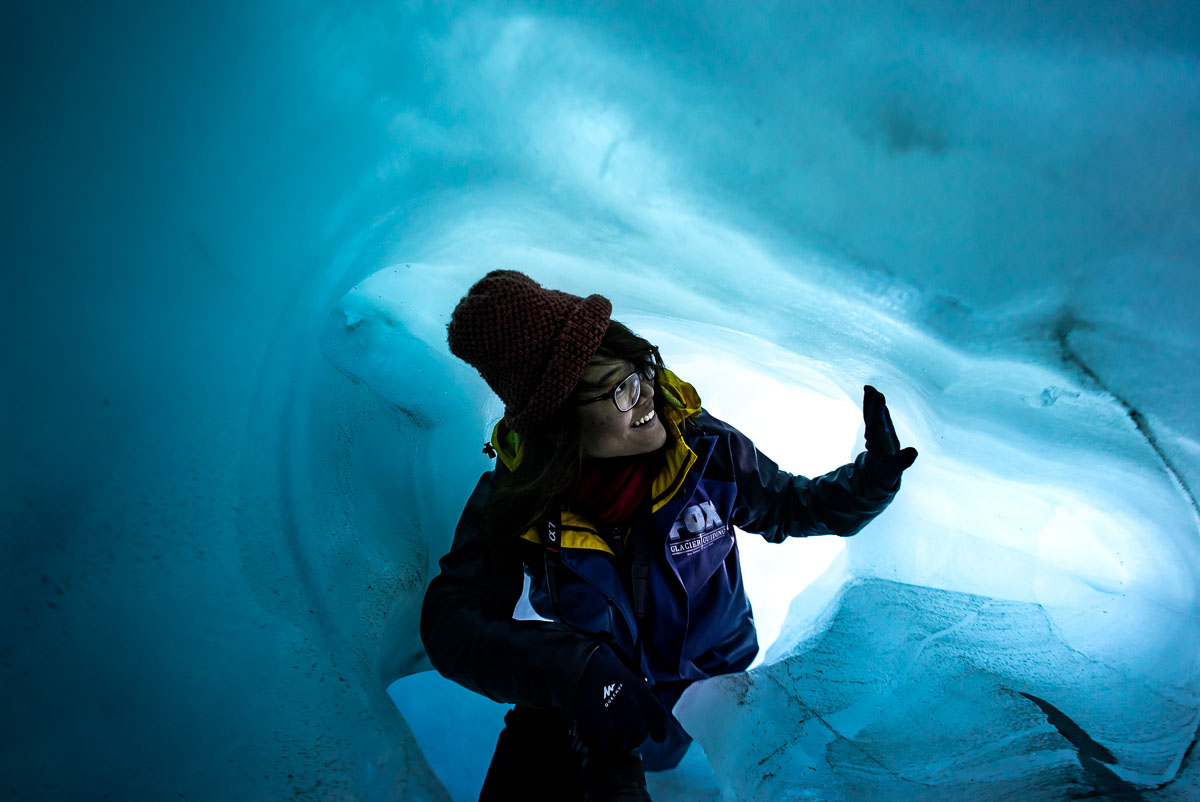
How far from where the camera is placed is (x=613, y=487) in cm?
93

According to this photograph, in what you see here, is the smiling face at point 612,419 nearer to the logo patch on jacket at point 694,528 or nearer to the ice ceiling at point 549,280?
the logo patch on jacket at point 694,528

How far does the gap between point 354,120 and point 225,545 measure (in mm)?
572

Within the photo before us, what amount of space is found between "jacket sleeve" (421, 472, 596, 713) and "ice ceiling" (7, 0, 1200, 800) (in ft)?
0.64

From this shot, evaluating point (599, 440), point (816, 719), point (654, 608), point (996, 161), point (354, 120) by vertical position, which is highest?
point (996, 161)

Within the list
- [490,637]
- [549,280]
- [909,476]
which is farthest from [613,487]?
[909,476]

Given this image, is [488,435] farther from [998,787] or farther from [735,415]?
Answer: [998,787]

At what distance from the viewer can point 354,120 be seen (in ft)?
2.68

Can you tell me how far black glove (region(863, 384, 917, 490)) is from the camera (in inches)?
34.6

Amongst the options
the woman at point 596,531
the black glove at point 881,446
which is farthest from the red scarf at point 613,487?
the black glove at point 881,446

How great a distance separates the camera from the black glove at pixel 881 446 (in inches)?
34.6

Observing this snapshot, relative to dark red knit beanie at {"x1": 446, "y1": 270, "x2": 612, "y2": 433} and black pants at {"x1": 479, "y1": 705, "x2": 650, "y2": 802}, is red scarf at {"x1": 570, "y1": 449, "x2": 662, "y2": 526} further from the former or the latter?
black pants at {"x1": 479, "y1": 705, "x2": 650, "y2": 802}

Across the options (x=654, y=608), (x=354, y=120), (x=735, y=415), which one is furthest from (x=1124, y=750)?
(x=354, y=120)

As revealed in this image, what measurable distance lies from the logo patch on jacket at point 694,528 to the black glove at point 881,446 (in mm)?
240

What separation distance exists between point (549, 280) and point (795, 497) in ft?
2.04
